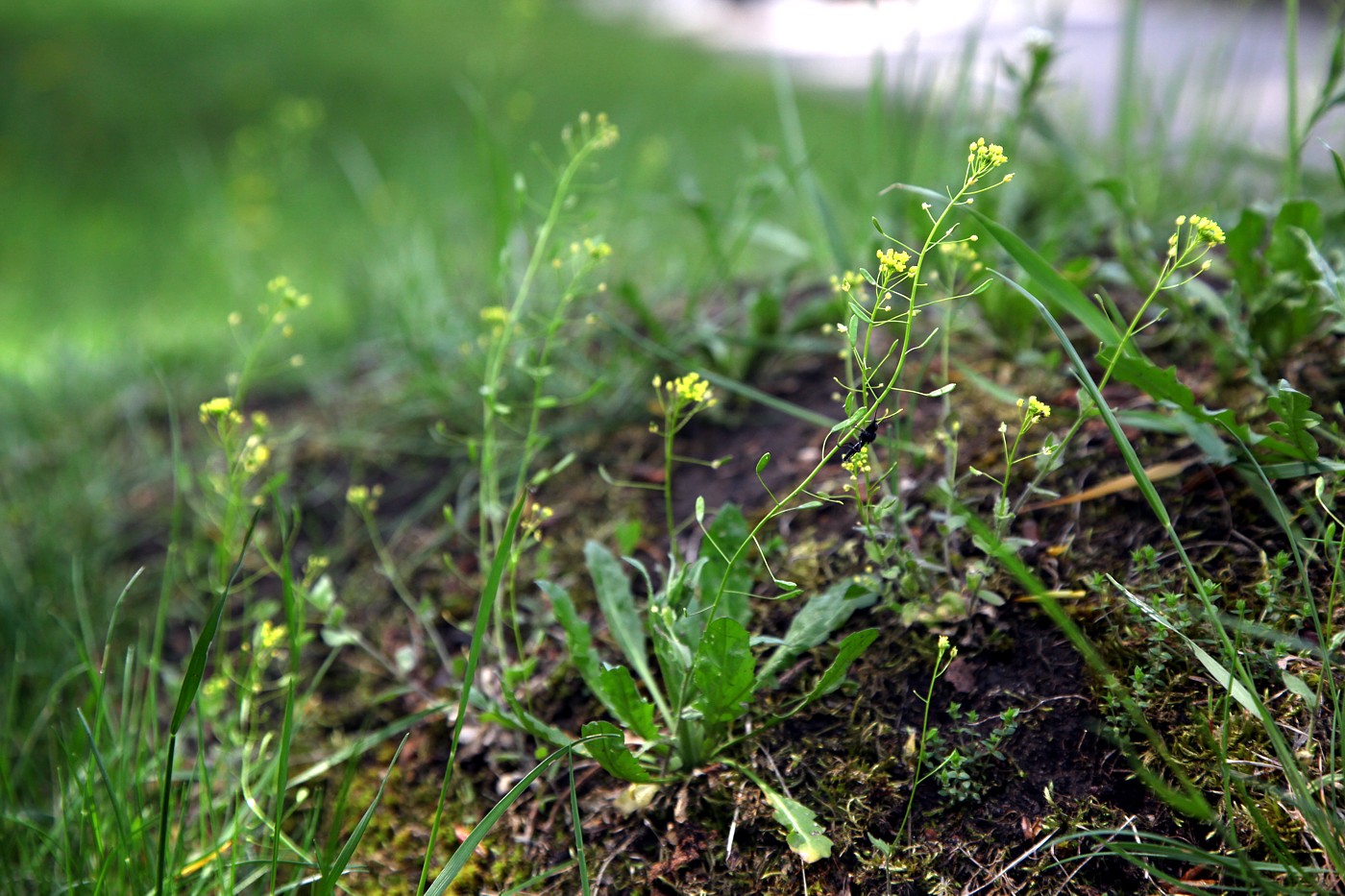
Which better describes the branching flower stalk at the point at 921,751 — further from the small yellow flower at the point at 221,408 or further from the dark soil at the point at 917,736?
the small yellow flower at the point at 221,408

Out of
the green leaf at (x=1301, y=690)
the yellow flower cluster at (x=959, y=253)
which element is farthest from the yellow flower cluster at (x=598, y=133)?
the green leaf at (x=1301, y=690)

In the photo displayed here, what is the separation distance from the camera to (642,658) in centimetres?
128

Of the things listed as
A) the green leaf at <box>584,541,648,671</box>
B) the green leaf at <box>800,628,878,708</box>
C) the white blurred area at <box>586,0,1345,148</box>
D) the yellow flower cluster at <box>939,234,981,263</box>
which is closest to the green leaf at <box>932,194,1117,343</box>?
the yellow flower cluster at <box>939,234,981,263</box>

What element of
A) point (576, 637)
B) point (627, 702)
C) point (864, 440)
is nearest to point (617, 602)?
point (576, 637)

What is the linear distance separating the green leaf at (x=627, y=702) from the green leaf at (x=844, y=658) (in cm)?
21

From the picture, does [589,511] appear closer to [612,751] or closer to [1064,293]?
[612,751]

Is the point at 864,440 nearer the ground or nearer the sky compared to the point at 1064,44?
nearer the ground

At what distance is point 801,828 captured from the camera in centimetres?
105

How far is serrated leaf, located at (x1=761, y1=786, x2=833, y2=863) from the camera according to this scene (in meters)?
1.03

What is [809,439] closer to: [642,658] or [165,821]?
[642,658]

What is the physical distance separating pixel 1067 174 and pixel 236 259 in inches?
120

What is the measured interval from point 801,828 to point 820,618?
273 mm

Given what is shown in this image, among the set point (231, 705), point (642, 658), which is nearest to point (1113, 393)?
point (642, 658)

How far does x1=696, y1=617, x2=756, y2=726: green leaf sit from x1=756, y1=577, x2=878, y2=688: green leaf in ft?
Result: 0.26
